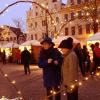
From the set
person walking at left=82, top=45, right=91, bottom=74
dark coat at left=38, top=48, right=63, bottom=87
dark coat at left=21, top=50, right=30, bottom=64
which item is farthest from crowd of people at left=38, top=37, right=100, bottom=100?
dark coat at left=21, top=50, right=30, bottom=64

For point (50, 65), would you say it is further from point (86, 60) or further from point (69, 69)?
point (86, 60)

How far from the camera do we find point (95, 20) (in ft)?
127

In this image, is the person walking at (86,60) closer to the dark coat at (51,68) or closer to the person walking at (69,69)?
the dark coat at (51,68)

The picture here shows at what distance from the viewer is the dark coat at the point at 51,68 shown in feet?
26.4

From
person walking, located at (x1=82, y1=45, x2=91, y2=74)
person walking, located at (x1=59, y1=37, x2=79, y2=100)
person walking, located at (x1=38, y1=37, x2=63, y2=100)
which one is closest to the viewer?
person walking, located at (x1=59, y1=37, x2=79, y2=100)

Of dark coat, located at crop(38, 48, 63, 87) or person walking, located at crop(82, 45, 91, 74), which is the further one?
person walking, located at crop(82, 45, 91, 74)

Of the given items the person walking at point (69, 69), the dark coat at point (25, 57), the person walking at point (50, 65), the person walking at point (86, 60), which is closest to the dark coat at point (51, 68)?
the person walking at point (50, 65)

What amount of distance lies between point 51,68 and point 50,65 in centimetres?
7

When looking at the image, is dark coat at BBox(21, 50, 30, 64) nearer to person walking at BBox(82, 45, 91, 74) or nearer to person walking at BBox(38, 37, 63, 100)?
person walking at BBox(82, 45, 91, 74)

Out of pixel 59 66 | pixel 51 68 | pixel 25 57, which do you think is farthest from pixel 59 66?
pixel 25 57

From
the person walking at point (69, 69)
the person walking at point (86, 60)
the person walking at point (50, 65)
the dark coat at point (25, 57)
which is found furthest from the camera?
the dark coat at point (25, 57)

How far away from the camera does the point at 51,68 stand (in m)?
8.09

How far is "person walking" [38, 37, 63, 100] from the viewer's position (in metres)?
8.04

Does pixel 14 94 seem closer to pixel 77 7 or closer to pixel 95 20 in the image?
pixel 95 20
